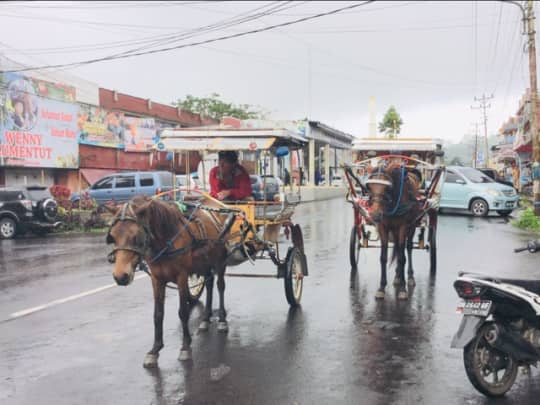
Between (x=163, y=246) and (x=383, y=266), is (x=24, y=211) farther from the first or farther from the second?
(x=163, y=246)

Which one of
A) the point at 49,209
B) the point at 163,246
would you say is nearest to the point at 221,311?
the point at 163,246

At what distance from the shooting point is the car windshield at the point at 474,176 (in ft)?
74.2

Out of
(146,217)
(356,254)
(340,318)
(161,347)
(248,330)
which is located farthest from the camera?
(356,254)

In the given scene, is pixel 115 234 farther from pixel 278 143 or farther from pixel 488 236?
pixel 488 236

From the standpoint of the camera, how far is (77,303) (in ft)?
27.7

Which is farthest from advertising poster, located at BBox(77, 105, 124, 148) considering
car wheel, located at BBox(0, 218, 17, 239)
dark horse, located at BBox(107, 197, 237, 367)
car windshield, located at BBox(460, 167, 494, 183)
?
dark horse, located at BBox(107, 197, 237, 367)

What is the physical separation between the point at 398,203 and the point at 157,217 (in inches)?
169

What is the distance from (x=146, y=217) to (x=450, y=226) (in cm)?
1514

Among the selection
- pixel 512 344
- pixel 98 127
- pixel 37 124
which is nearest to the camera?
pixel 512 344

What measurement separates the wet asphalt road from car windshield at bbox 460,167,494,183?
40.1ft

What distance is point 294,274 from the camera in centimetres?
792

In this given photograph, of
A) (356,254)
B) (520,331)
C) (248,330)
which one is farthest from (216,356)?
(356,254)

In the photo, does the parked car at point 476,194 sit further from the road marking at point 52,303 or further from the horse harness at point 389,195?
the road marking at point 52,303

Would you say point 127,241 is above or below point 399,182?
below
